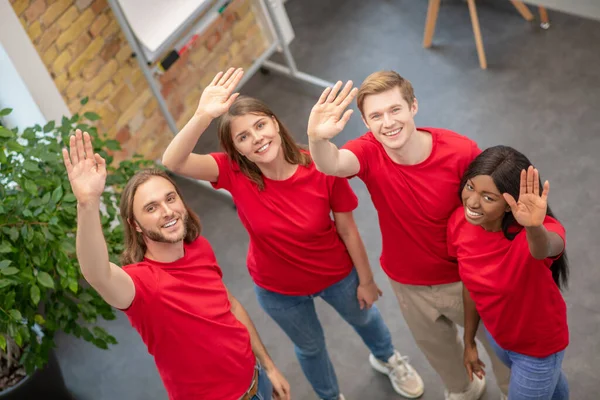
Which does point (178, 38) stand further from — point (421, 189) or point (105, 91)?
point (421, 189)

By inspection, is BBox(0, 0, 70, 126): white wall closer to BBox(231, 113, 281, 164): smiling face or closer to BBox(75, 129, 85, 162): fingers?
BBox(231, 113, 281, 164): smiling face

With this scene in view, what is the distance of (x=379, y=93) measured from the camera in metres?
2.29

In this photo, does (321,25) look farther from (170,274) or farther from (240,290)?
(170,274)

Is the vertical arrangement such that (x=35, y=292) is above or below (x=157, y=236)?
below

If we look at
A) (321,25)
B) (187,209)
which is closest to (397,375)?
(187,209)

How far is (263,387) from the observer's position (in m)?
2.49

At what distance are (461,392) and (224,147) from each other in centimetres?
128

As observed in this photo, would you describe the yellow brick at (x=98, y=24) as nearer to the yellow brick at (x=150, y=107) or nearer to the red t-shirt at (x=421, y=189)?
the yellow brick at (x=150, y=107)

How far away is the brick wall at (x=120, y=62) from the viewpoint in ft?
12.1

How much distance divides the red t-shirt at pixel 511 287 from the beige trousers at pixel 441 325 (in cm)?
21

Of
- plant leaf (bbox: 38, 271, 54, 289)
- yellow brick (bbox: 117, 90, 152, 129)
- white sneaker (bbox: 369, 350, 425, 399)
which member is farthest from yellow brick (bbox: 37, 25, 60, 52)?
white sneaker (bbox: 369, 350, 425, 399)

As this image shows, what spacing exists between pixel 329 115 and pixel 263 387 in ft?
2.88

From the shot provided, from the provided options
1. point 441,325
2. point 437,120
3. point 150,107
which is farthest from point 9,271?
point 437,120

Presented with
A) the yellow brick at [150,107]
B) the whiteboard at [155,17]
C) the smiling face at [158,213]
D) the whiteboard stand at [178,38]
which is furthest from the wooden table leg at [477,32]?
the smiling face at [158,213]
